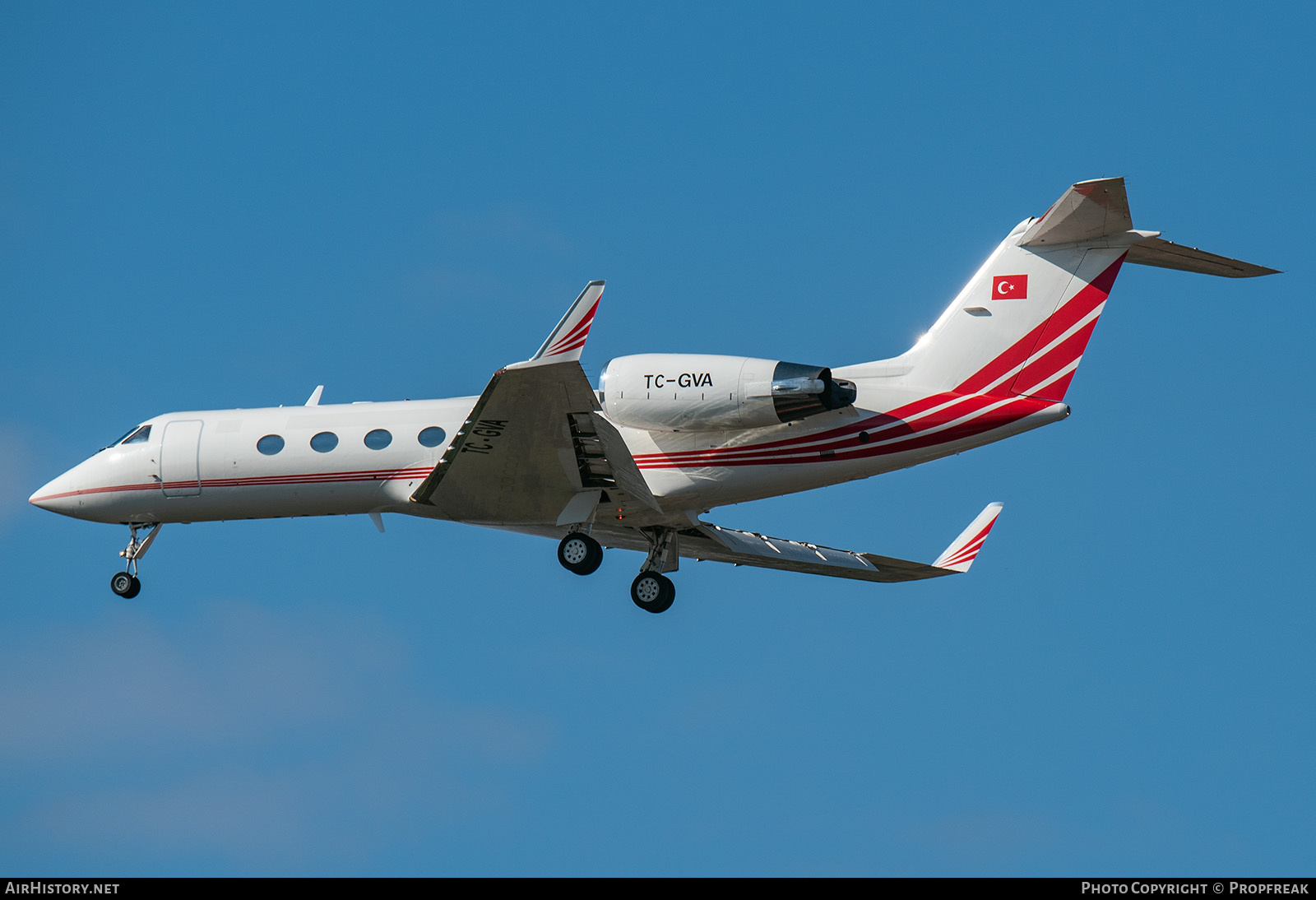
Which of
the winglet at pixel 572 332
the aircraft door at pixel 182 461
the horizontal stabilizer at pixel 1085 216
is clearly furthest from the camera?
the aircraft door at pixel 182 461

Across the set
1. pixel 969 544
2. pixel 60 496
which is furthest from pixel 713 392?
pixel 60 496

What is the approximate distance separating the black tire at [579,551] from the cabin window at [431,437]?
232 centimetres

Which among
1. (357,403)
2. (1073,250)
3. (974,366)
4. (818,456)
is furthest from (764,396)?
(357,403)

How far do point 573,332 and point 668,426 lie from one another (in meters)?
2.79

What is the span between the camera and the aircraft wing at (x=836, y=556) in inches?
918

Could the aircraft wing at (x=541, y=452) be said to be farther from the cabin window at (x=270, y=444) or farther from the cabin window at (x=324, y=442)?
the cabin window at (x=270, y=444)

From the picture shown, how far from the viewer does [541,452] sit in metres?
19.4

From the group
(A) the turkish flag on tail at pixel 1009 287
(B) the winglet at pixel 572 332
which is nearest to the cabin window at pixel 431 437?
(B) the winglet at pixel 572 332

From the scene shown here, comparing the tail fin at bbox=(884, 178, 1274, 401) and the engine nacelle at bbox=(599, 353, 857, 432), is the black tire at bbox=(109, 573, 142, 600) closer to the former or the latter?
the engine nacelle at bbox=(599, 353, 857, 432)

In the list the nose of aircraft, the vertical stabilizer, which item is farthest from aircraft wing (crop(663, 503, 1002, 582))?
the nose of aircraft

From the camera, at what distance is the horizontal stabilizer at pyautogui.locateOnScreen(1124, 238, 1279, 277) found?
18.1 metres

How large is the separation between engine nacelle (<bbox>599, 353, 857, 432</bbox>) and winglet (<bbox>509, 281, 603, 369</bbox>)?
2.22 meters

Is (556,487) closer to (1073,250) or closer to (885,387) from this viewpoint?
(885,387)

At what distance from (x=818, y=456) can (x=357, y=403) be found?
7095 millimetres
